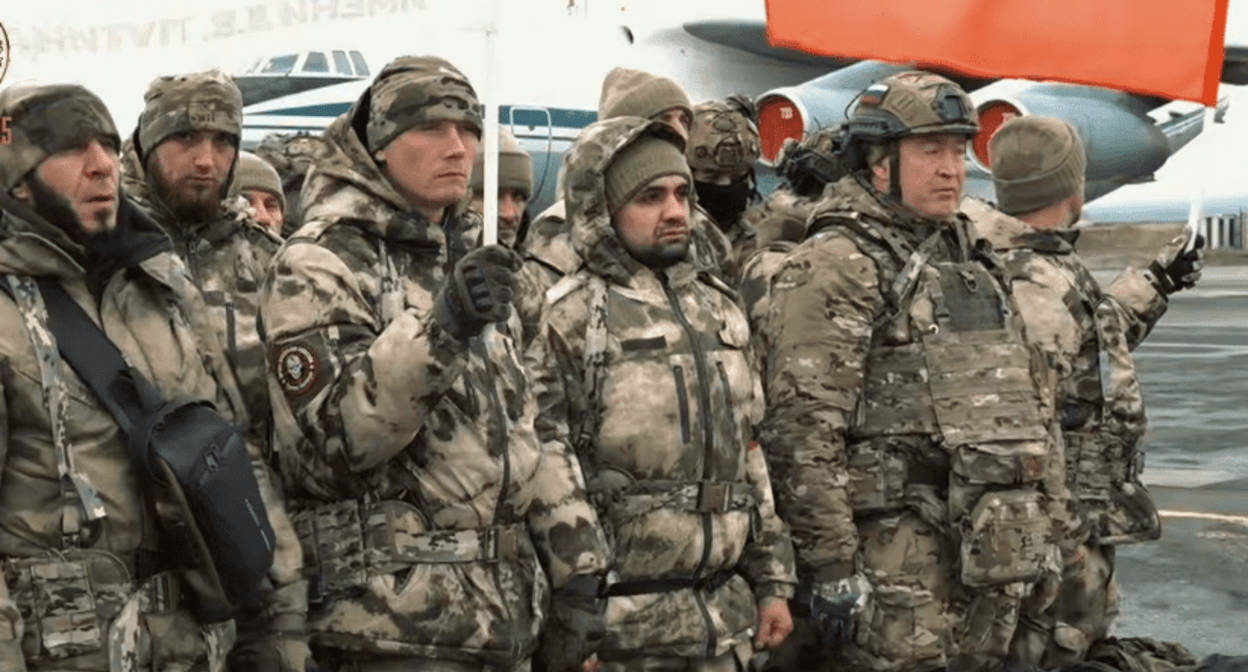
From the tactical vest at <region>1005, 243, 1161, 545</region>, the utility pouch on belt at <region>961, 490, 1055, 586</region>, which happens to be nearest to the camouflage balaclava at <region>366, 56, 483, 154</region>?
the utility pouch on belt at <region>961, 490, 1055, 586</region>

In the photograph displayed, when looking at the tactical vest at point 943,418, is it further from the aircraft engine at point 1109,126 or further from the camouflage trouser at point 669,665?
the aircraft engine at point 1109,126

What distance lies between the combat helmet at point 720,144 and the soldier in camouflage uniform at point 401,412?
2634 millimetres

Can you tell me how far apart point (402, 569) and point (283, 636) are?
0.96 feet

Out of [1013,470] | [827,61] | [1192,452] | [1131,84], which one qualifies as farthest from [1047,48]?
[827,61]

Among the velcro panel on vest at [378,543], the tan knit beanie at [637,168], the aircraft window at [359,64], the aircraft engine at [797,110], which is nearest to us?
the velcro panel on vest at [378,543]

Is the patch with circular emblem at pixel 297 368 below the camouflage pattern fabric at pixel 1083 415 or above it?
above

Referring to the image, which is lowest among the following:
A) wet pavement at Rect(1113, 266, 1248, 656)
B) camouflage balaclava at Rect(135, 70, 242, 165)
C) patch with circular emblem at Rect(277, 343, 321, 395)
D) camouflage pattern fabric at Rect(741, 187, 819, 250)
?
wet pavement at Rect(1113, 266, 1248, 656)

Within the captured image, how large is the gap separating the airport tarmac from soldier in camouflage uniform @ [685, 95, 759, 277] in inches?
104

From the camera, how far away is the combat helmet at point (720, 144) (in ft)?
21.9

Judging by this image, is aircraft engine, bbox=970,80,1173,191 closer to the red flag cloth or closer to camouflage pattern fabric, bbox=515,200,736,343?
the red flag cloth

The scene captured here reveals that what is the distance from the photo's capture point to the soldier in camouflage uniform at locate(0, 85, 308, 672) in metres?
3.30

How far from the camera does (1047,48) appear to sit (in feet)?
18.3

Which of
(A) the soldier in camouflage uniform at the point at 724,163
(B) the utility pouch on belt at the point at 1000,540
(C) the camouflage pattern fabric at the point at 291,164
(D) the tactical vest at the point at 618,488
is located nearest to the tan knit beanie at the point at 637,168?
(D) the tactical vest at the point at 618,488

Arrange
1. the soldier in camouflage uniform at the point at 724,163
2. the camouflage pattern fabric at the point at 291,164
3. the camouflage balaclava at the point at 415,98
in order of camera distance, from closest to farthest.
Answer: the camouflage balaclava at the point at 415,98
the soldier in camouflage uniform at the point at 724,163
the camouflage pattern fabric at the point at 291,164
